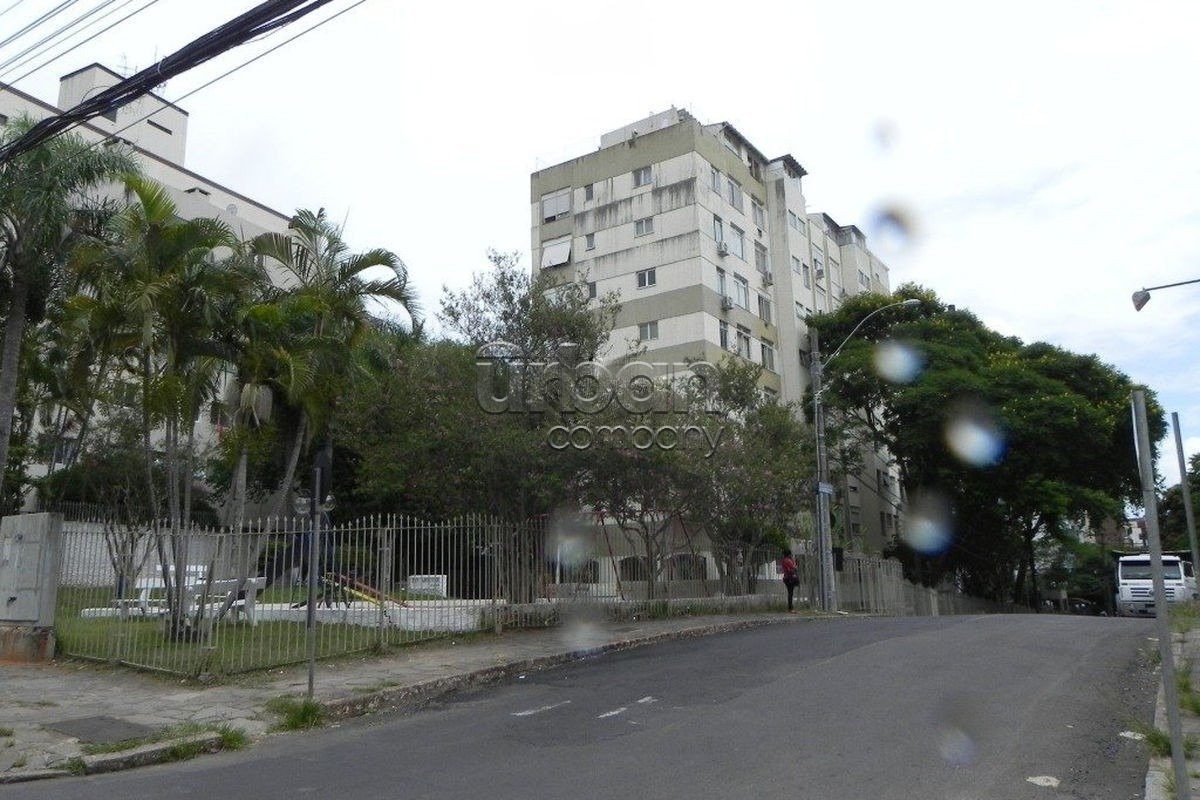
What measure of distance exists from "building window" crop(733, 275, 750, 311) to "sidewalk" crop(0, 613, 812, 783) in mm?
27247

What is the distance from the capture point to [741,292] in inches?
1647

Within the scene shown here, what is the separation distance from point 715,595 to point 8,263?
1662 centimetres

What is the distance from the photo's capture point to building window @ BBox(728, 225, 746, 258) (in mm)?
41812

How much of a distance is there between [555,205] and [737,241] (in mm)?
8292

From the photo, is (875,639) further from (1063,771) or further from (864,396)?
(864,396)

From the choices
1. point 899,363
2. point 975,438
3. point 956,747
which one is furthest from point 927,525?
point 956,747

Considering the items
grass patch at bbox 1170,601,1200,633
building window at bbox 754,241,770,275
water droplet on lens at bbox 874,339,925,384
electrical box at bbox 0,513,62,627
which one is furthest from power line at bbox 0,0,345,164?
building window at bbox 754,241,770,275

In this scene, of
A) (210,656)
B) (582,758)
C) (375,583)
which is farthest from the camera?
(375,583)

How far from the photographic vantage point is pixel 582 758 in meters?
7.55

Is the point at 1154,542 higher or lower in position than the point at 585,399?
lower

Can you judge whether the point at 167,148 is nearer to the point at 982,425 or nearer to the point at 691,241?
the point at 691,241

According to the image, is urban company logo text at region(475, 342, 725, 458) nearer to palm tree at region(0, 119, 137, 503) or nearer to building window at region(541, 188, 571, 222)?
palm tree at region(0, 119, 137, 503)

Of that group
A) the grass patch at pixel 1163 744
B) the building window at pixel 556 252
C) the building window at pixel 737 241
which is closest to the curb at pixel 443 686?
the grass patch at pixel 1163 744

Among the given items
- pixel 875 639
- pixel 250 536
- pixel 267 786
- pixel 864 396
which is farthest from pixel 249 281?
pixel 864 396
